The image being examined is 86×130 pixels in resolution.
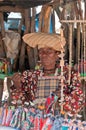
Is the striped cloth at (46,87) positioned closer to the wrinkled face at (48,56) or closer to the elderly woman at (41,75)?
the elderly woman at (41,75)

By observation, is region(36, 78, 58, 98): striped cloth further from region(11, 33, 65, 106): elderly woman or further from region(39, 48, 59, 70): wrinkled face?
region(39, 48, 59, 70): wrinkled face

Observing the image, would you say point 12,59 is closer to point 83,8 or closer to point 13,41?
point 13,41

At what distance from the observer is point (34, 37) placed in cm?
324

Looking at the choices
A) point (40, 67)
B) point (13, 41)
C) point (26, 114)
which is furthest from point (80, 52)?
point (26, 114)

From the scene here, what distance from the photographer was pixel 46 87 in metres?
3.20

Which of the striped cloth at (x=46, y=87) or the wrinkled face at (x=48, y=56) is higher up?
the wrinkled face at (x=48, y=56)

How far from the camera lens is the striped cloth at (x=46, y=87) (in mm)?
3162

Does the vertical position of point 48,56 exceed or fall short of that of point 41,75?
it exceeds it

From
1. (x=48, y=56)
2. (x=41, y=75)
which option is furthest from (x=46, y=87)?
(x=48, y=56)

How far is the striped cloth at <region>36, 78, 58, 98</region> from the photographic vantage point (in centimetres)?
316

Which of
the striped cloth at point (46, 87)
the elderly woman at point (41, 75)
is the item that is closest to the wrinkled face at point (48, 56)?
the elderly woman at point (41, 75)

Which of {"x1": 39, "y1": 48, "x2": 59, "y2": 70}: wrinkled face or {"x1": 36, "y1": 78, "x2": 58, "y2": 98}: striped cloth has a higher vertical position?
{"x1": 39, "y1": 48, "x2": 59, "y2": 70}: wrinkled face

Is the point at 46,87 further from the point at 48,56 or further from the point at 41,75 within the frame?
the point at 48,56

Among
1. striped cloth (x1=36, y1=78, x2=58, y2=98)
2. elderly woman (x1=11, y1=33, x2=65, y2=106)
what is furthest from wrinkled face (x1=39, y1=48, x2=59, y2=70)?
striped cloth (x1=36, y1=78, x2=58, y2=98)
